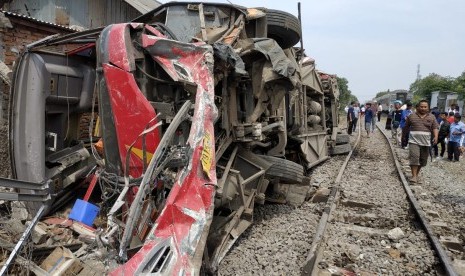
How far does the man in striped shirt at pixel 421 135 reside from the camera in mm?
8070

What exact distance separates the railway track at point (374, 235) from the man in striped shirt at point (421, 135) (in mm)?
596

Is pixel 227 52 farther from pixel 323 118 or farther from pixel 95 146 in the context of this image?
pixel 323 118

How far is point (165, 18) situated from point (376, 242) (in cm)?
412

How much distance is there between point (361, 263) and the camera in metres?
4.14

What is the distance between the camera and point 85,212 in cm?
365

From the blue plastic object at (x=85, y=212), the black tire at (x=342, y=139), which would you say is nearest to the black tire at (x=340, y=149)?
the black tire at (x=342, y=139)

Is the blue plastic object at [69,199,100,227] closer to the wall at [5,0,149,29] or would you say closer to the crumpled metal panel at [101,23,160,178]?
the crumpled metal panel at [101,23,160,178]

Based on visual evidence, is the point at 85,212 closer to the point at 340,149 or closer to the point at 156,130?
the point at 156,130

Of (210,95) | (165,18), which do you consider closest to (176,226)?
(210,95)

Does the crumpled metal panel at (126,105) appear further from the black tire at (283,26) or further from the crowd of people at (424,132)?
the crowd of people at (424,132)

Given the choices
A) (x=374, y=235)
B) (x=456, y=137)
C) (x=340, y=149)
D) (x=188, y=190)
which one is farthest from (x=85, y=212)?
(x=456, y=137)

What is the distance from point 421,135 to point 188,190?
676cm

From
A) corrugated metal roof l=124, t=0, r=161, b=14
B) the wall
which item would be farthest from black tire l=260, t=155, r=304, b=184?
the wall

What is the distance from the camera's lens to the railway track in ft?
13.3
